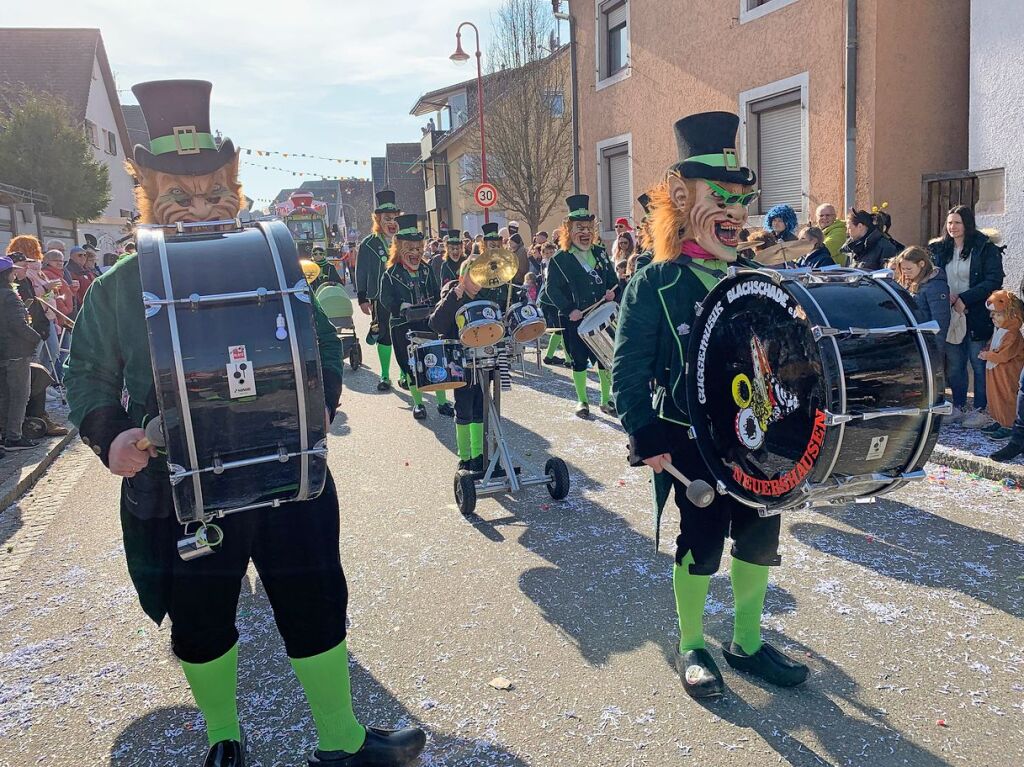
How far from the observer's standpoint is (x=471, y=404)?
18.7 ft

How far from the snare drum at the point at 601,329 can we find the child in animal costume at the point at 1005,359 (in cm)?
299

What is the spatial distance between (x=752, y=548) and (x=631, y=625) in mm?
813

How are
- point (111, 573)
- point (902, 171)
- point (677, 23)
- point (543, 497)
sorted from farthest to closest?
point (677, 23)
point (902, 171)
point (543, 497)
point (111, 573)

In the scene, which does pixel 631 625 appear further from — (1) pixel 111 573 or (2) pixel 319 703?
(1) pixel 111 573

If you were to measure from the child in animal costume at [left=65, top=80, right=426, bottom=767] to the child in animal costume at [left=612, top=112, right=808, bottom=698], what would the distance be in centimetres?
110

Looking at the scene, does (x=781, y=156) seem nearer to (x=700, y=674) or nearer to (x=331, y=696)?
(x=700, y=674)

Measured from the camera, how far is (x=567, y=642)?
3439 millimetres

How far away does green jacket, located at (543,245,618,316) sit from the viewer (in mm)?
7809

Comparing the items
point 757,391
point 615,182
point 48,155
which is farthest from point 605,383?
point 48,155

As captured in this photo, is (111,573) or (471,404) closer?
(111,573)

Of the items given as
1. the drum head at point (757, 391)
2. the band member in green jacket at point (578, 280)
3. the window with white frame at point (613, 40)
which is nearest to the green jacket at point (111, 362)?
the drum head at point (757, 391)

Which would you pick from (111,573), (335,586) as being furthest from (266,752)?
(111,573)

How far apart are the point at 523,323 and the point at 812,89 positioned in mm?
7589

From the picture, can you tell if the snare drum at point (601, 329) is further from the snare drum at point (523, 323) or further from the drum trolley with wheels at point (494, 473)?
the drum trolley with wheels at point (494, 473)
